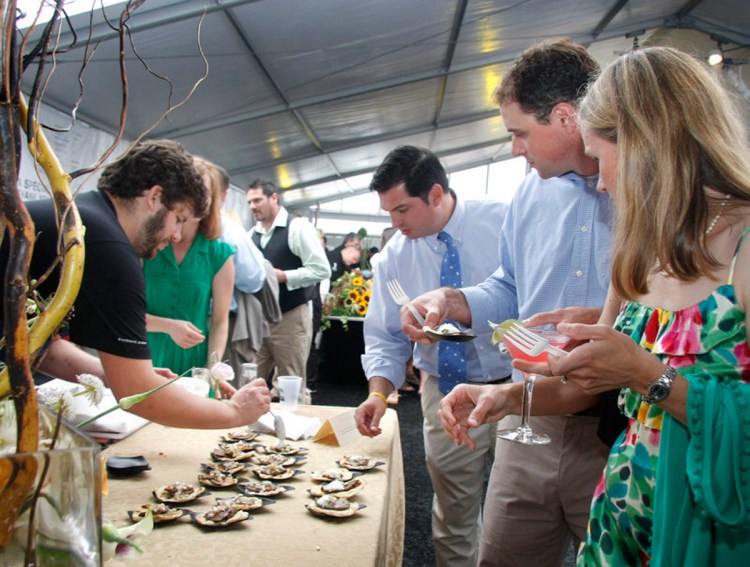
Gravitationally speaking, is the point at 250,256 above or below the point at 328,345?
above

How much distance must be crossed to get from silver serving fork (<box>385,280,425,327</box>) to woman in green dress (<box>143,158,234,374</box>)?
817 millimetres

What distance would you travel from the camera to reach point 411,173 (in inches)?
92.0

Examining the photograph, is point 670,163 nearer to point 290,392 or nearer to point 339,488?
point 339,488

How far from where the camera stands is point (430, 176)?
7.61 feet

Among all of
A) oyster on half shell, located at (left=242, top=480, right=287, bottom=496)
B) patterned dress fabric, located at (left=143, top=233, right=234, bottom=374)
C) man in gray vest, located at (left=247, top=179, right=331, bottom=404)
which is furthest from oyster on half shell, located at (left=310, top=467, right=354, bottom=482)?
man in gray vest, located at (left=247, top=179, right=331, bottom=404)

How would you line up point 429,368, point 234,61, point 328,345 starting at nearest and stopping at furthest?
1. point 429,368
2. point 234,61
3. point 328,345

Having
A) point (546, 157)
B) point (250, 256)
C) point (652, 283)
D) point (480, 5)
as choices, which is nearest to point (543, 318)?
point (652, 283)

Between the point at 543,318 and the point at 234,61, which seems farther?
the point at 234,61

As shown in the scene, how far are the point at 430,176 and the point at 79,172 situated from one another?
1.90 metres

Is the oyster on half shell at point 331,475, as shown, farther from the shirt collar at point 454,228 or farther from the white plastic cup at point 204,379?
the shirt collar at point 454,228

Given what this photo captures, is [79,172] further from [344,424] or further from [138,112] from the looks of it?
[138,112]

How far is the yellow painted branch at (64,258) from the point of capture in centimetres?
49

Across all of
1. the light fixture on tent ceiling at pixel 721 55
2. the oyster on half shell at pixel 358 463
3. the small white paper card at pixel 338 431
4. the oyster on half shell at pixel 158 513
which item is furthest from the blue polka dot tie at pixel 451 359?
the light fixture on tent ceiling at pixel 721 55

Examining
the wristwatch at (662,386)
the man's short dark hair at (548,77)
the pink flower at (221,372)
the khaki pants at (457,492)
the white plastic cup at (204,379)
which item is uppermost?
the man's short dark hair at (548,77)
